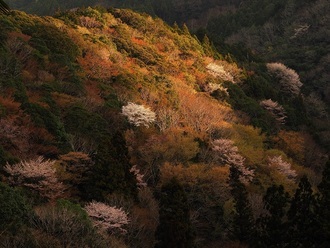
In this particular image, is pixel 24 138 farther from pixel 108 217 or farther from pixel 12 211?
pixel 12 211

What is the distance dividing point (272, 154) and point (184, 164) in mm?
15180

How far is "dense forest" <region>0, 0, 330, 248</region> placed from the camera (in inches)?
1096

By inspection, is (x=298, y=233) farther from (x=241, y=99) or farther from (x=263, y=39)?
(x=263, y=39)

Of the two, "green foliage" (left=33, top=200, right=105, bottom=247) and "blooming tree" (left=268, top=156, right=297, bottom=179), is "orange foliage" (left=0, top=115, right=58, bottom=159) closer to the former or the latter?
"green foliage" (left=33, top=200, right=105, bottom=247)

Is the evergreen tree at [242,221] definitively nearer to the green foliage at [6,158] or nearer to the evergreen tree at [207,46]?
the green foliage at [6,158]

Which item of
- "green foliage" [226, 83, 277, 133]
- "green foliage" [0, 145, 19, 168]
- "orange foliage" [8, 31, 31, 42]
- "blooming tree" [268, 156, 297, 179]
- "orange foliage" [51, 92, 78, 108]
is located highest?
"green foliage" [226, 83, 277, 133]

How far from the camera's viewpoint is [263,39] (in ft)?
439

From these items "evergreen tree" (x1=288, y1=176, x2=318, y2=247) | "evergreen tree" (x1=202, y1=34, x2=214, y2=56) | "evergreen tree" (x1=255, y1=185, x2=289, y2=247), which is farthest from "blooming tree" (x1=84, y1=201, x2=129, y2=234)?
"evergreen tree" (x1=202, y1=34, x2=214, y2=56)

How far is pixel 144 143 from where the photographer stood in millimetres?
43812

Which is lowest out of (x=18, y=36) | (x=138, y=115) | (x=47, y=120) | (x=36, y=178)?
(x=36, y=178)

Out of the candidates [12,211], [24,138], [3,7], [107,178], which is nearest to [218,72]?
[24,138]

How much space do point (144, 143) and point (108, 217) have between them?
1735 cm

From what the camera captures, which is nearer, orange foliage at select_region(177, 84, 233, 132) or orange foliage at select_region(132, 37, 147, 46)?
orange foliage at select_region(177, 84, 233, 132)

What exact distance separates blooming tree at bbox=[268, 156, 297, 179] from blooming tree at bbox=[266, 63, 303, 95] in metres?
44.9
